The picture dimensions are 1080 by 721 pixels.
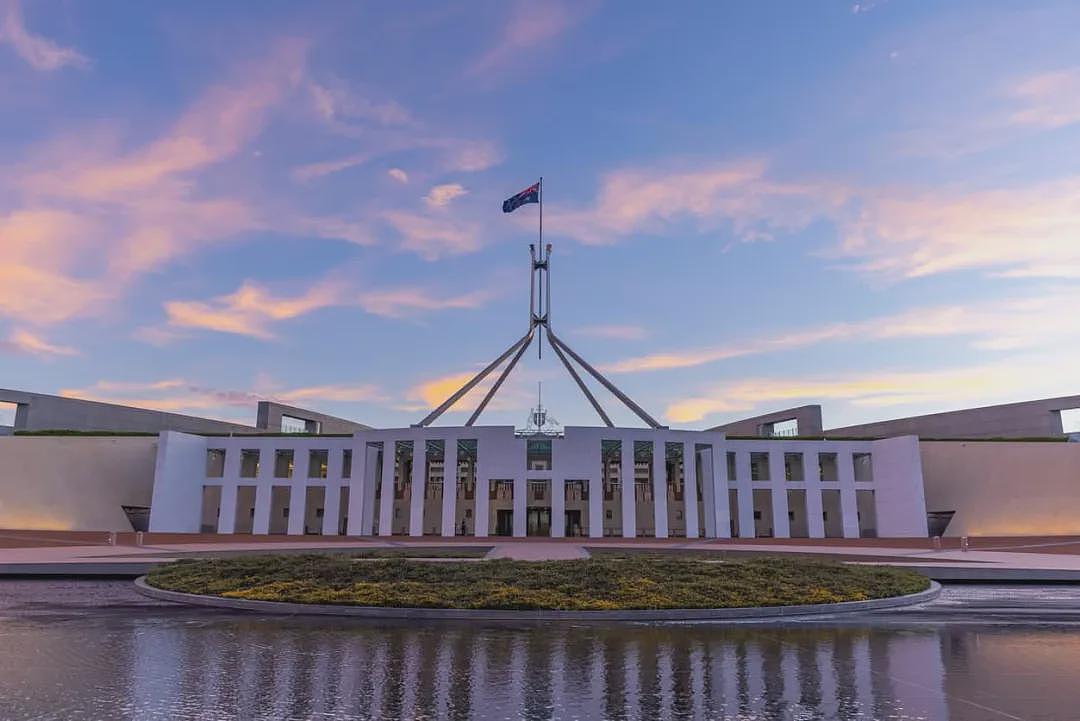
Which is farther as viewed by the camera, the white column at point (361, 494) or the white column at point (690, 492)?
the white column at point (361, 494)

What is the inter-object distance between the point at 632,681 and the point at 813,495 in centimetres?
3924

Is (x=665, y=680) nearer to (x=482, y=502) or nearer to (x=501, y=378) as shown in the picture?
(x=482, y=502)

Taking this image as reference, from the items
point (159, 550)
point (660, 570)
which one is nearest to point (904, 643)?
point (660, 570)

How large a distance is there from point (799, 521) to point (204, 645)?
47.5 metres

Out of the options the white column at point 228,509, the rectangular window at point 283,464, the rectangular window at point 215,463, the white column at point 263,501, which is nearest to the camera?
the white column at point 228,509

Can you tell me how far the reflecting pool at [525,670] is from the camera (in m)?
7.18

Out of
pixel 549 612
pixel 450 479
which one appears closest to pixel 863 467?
pixel 450 479

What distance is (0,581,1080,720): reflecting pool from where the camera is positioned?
718 centimetres

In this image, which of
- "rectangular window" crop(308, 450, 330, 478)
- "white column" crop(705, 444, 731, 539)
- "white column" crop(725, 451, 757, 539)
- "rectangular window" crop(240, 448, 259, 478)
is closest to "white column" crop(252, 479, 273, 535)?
"rectangular window" crop(308, 450, 330, 478)

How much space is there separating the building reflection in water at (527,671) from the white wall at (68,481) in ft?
125

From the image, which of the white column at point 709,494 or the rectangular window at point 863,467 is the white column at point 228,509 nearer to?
the white column at point 709,494

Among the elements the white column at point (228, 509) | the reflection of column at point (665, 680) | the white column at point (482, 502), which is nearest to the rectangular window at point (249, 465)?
the white column at point (228, 509)

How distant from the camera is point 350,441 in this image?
44125 mm

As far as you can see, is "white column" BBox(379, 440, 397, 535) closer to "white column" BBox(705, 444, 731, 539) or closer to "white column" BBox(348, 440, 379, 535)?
"white column" BBox(348, 440, 379, 535)
